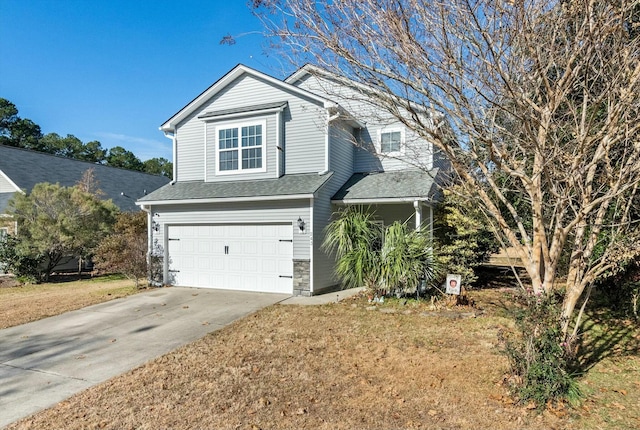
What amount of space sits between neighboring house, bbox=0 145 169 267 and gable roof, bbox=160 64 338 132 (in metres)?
7.83

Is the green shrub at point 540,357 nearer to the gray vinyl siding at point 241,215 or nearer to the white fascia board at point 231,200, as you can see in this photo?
the white fascia board at point 231,200

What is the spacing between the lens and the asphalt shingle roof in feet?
35.5

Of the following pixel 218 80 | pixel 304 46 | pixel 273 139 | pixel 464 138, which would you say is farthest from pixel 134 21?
pixel 464 138

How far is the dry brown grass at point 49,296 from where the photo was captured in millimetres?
9016

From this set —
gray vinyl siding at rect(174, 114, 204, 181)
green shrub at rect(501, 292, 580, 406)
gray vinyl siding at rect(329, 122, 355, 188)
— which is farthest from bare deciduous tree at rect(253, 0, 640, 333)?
gray vinyl siding at rect(174, 114, 204, 181)

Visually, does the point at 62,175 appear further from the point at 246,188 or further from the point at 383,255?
the point at 383,255

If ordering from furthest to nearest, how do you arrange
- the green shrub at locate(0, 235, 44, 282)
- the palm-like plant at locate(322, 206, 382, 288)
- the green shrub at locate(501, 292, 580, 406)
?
1. the green shrub at locate(0, 235, 44, 282)
2. the palm-like plant at locate(322, 206, 382, 288)
3. the green shrub at locate(501, 292, 580, 406)

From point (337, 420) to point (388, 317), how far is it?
4.38 m

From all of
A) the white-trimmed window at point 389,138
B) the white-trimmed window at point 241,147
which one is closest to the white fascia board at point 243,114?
the white-trimmed window at point 241,147

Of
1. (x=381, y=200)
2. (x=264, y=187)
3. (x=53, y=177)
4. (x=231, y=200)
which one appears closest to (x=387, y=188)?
(x=381, y=200)

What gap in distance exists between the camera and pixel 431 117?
5.39 meters

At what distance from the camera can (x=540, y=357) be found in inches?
166

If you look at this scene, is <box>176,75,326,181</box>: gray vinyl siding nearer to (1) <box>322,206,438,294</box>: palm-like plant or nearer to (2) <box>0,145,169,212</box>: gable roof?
(1) <box>322,206,438,294</box>: palm-like plant

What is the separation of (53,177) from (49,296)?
11.1 metres
